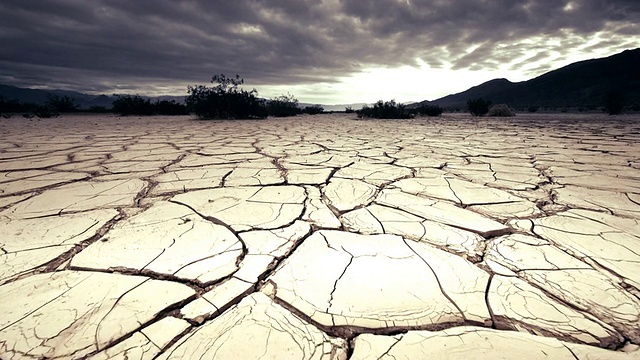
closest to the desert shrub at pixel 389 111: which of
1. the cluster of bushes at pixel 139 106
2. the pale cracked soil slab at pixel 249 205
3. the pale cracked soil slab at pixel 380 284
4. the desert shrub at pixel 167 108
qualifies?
the desert shrub at pixel 167 108

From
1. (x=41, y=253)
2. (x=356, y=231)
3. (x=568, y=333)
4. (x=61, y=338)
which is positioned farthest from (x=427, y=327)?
(x=41, y=253)

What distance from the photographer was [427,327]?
31.3 inches

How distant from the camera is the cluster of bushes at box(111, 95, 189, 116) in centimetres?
1270

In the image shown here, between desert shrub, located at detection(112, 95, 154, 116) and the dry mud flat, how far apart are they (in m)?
12.7

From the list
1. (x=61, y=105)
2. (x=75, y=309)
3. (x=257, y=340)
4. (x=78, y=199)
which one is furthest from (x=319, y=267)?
(x=61, y=105)

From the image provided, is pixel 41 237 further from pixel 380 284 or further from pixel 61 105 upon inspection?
pixel 61 105

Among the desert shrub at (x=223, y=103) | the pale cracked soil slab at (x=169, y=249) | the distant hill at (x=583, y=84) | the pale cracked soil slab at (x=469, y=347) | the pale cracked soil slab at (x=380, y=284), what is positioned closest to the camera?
the pale cracked soil slab at (x=469, y=347)

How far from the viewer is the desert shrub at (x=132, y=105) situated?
41.6 feet

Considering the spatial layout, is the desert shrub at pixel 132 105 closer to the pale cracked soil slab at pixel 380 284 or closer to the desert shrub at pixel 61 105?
the desert shrub at pixel 61 105

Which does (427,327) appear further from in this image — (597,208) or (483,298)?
(597,208)

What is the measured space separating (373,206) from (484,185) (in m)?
1.03

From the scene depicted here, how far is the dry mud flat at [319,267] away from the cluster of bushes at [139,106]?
12.7 m

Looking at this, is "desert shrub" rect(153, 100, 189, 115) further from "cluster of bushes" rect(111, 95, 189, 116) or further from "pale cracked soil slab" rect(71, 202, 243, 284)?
"pale cracked soil slab" rect(71, 202, 243, 284)

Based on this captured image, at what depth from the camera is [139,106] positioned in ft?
42.1
